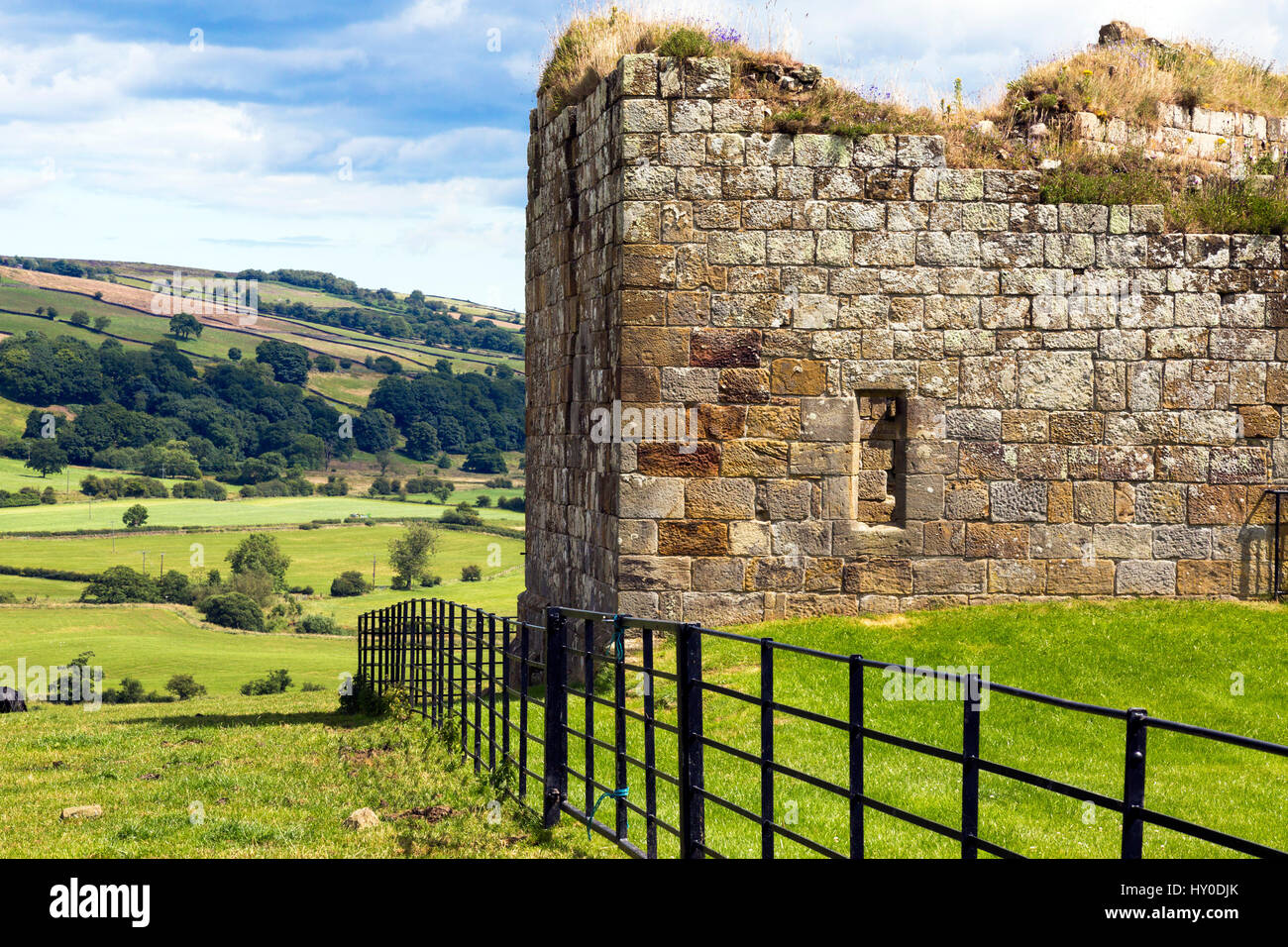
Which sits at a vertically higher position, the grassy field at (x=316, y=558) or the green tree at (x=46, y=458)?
the green tree at (x=46, y=458)

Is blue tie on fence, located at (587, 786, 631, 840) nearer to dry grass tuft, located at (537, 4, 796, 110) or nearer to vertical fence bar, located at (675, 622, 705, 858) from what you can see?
vertical fence bar, located at (675, 622, 705, 858)

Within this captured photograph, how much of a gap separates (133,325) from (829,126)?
6895 inches

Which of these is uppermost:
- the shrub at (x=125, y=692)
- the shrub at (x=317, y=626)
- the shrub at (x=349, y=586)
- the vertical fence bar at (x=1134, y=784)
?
the vertical fence bar at (x=1134, y=784)

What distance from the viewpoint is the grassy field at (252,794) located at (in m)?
7.05

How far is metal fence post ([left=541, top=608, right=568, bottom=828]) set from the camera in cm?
760

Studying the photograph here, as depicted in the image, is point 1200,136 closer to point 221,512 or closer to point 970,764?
point 970,764

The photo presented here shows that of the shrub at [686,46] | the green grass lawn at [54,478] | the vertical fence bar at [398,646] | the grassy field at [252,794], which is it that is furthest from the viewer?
the green grass lawn at [54,478]

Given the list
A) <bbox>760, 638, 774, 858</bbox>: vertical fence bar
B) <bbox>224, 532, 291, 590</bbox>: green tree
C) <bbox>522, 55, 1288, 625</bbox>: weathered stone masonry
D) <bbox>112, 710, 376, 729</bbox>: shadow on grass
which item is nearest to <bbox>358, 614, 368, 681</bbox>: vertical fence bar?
<bbox>112, 710, 376, 729</bbox>: shadow on grass

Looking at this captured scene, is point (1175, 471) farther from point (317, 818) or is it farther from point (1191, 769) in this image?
point (317, 818)

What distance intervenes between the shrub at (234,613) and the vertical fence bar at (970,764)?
85859mm

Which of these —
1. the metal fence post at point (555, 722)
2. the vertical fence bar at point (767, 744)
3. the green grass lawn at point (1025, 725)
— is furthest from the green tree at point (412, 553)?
the vertical fence bar at point (767, 744)

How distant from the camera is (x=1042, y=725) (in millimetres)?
9539

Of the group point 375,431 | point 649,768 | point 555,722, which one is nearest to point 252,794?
point 555,722

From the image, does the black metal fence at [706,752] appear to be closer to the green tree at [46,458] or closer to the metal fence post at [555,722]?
the metal fence post at [555,722]
